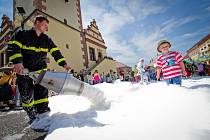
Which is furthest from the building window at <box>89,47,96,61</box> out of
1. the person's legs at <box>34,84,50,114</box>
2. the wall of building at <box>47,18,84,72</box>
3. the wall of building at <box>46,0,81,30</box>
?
the person's legs at <box>34,84,50,114</box>

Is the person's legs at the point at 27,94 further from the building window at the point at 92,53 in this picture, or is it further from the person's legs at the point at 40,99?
the building window at the point at 92,53

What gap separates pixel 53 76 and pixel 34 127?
0.64 meters

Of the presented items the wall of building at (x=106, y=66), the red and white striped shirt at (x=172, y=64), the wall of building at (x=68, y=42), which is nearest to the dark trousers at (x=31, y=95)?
the red and white striped shirt at (x=172, y=64)

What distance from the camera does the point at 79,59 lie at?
16547mm

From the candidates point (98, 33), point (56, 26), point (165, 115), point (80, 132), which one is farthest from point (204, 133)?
point (98, 33)

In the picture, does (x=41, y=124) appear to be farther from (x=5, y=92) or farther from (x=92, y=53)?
(x=92, y=53)

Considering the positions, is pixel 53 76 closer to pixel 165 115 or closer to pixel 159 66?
pixel 165 115

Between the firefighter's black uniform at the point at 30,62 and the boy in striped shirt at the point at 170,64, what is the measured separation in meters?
2.45

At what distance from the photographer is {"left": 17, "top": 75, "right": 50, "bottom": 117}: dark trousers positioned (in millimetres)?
2457

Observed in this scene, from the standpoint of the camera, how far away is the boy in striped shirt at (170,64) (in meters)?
3.71

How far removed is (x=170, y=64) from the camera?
3.76 meters

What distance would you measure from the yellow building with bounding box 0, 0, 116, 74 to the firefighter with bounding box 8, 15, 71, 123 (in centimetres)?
986

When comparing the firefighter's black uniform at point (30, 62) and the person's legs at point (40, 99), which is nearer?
the firefighter's black uniform at point (30, 62)

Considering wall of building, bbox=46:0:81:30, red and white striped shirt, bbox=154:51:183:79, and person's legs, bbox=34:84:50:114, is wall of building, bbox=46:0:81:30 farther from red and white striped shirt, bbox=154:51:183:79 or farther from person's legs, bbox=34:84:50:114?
person's legs, bbox=34:84:50:114
